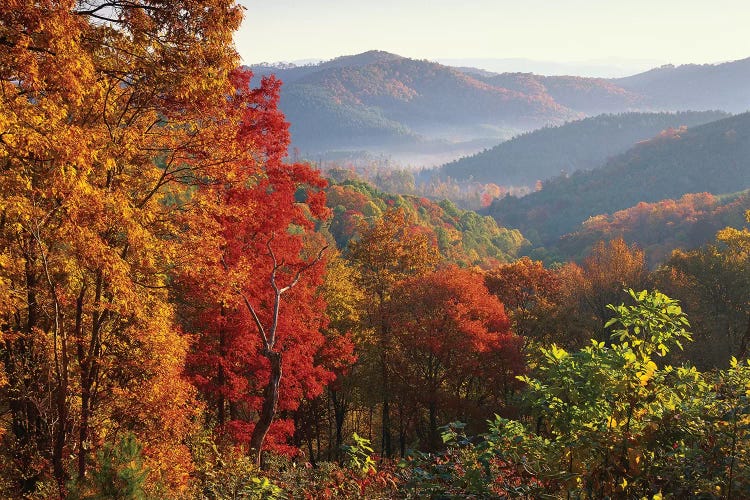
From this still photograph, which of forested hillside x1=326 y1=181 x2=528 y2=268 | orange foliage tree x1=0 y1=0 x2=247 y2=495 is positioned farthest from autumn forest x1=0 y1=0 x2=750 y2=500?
forested hillside x1=326 y1=181 x2=528 y2=268

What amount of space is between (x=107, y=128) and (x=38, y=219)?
2.03 m

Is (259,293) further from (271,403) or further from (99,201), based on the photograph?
(99,201)

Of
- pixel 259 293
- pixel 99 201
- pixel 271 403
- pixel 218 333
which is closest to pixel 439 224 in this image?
pixel 259 293

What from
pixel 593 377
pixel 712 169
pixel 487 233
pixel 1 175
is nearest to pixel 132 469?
pixel 1 175

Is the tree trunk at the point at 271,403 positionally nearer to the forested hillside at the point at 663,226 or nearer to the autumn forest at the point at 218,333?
the autumn forest at the point at 218,333

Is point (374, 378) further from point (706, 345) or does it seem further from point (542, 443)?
point (542, 443)

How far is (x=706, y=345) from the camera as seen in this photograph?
87.4ft

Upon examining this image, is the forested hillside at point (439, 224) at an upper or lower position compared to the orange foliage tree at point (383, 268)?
lower

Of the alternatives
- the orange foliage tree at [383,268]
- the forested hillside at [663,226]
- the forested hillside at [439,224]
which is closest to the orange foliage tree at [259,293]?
the orange foliage tree at [383,268]

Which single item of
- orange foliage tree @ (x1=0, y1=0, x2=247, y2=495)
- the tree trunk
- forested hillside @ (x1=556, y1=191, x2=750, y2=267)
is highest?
orange foliage tree @ (x1=0, y1=0, x2=247, y2=495)

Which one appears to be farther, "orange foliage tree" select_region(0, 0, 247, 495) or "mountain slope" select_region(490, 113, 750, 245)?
"mountain slope" select_region(490, 113, 750, 245)

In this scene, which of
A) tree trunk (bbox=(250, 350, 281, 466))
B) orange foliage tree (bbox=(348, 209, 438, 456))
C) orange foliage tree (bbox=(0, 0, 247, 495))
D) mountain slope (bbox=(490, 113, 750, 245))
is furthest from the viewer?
mountain slope (bbox=(490, 113, 750, 245))

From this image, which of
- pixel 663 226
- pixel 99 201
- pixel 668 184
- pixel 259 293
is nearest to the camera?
pixel 99 201

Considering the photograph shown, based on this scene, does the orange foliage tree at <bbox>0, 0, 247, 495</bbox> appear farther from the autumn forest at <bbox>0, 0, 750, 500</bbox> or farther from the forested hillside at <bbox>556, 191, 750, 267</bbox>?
the forested hillside at <bbox>556, 191, 750, 267</bbox>
